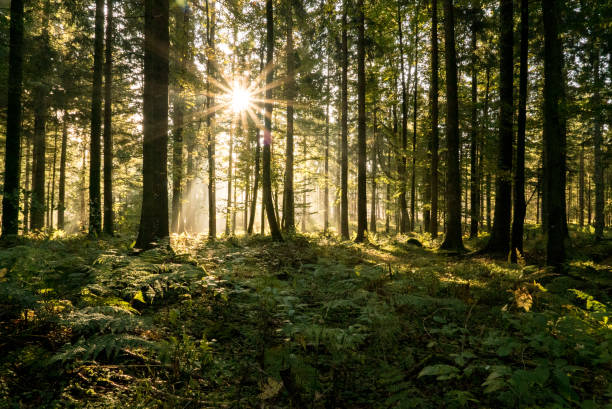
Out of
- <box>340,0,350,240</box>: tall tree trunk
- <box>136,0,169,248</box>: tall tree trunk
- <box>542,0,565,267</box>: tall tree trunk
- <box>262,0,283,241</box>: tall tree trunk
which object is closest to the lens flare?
<box>340,0,350,240</box>: tall tree trunk

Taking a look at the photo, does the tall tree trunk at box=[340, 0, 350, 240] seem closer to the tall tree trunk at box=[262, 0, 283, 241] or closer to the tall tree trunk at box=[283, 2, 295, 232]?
the tall tree trunk at box=[283, 2, 295, 232]

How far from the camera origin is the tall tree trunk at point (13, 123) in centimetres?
962

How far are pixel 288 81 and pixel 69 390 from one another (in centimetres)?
1486

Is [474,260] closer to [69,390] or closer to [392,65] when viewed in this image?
[69,390]

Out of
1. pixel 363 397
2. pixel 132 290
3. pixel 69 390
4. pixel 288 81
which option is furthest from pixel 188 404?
pixel 288 81

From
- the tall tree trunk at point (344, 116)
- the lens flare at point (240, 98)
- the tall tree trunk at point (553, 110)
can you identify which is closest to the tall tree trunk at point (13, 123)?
the lens flare at point (240, 98)

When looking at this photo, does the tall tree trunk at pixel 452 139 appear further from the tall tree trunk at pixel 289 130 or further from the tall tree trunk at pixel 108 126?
the tall tree trunk at pixel 108 126

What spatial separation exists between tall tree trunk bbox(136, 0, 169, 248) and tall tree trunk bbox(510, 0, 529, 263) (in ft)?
34.5

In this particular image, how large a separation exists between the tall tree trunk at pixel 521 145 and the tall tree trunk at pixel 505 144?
0.30m

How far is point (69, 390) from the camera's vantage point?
2430mm

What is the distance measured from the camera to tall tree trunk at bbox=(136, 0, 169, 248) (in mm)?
7066

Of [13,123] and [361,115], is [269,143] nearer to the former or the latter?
[361,115]

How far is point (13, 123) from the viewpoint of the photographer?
9945 millimetres

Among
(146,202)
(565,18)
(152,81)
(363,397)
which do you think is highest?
(565,18)
